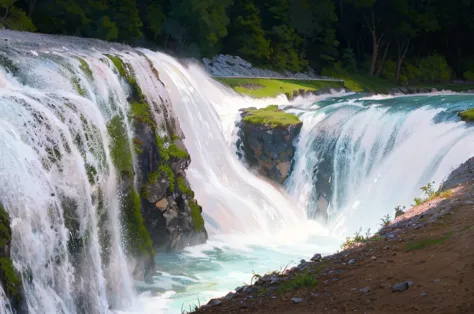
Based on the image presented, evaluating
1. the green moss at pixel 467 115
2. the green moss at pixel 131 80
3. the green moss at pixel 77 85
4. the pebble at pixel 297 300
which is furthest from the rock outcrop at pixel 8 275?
the green moss at pixel 467 115

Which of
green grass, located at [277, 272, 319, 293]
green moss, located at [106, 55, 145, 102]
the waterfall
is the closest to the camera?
green grass, located at [277, 272, 319, 293]

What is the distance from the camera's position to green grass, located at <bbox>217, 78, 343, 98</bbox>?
2930cm

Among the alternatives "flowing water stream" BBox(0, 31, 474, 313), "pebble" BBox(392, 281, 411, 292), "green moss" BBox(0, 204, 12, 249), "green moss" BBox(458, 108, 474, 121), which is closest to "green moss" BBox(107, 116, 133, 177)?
"flowing water stream" BBox(0, 31, 474, 313)

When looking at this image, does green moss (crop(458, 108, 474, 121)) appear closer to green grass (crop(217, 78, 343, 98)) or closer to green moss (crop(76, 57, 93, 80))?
green moss (crop(76, 57, 93, 80))

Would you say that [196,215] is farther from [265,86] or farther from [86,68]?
[265,86]

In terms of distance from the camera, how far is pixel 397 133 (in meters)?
20.5

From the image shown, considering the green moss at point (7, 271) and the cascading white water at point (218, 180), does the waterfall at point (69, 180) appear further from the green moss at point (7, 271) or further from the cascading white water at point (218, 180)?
the green moss at point (7, 271)

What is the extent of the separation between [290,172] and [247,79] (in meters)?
10.2

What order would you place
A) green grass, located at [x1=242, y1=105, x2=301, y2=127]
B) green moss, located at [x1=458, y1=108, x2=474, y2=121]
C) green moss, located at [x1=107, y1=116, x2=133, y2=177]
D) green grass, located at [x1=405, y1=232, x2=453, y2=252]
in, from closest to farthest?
1. green grass, located at [x1=405, y1=232, x2=453, y2=252]
2. green moss, located at [x1=107, y1=116, x2=133, y2=177]
3. green moss, located at [x1=458, y1=108, x2=474, y2=121]
4. green grass, located at [x1=242, y1=105, x2=301, y2=127]

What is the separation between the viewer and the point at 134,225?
13641 mm

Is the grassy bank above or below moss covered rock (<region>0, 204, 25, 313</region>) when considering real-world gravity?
above

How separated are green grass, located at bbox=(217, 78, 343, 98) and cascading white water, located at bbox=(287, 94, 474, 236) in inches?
247

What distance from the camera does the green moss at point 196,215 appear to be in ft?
53.9

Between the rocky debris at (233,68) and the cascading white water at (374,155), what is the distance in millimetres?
11778
